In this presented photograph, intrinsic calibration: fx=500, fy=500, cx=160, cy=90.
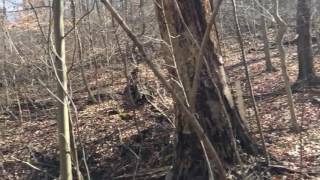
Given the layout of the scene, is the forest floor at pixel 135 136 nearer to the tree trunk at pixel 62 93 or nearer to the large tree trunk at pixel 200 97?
the large tree trunk at pixel 200 97

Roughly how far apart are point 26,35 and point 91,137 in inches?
290

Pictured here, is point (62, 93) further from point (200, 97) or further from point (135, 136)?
point (135, 136)

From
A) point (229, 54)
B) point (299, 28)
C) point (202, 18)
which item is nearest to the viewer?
point (202, 18)

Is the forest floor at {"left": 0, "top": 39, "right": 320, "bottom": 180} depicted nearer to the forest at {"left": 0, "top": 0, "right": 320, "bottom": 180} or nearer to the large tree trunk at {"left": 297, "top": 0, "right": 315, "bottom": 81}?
the forest at {"left": 0, "top": 0, "right": 320, "bottom": 180}

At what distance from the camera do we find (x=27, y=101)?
50.4 feet

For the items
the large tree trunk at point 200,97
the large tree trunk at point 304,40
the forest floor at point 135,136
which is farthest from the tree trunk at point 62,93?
the large tree trunk at point 304,40

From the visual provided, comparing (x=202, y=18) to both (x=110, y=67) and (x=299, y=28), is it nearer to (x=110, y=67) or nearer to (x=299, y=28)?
(x=299, y=28)

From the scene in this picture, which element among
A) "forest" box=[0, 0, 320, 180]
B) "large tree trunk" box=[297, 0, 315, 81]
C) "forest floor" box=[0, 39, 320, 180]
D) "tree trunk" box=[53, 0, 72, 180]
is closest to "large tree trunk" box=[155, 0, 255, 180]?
"forest" box=[0, 0, 320, 180]

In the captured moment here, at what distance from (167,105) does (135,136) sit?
6.27 feet

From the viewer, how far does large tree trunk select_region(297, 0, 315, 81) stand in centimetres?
1142

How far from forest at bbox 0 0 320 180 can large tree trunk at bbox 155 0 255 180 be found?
0.04 feet

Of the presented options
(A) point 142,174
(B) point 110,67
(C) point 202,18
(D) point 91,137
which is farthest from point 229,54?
(C) point 202,18

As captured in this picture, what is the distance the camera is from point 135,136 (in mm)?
9820

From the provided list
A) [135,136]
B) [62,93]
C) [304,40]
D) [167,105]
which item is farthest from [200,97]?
[304,40]
